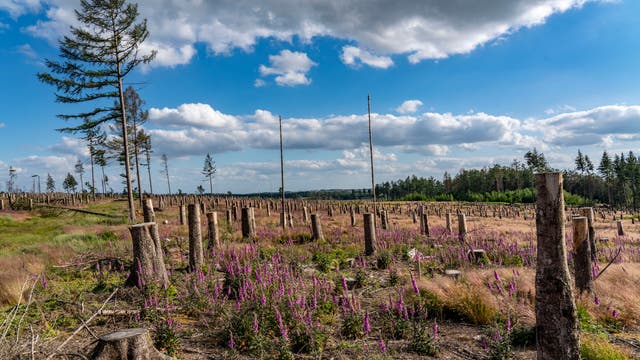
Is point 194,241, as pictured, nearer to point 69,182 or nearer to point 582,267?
point 582,267

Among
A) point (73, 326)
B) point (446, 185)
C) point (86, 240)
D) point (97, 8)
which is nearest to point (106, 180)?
point (97, 8)

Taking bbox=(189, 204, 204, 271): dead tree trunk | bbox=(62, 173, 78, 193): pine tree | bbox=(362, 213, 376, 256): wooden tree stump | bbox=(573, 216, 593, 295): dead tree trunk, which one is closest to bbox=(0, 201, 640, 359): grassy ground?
bbox=(573, 216, 593, 295): dead tree trunk

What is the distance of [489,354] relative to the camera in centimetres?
399

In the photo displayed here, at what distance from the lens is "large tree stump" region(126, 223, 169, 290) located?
250 inches

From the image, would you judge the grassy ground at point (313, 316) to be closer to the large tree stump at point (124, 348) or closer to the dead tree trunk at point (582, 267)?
the dead tree trunk at point (582, 267)

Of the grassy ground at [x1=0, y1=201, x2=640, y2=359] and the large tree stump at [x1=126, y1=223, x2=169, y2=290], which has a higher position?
the large tree stump at [x1=126, y1=223, x2=169, y2=290]

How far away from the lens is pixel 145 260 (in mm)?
6391

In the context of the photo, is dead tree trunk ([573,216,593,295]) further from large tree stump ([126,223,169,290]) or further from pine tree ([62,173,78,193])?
pine tree ([62,173,78,193])

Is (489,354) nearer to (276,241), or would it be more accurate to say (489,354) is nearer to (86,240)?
(276,241)

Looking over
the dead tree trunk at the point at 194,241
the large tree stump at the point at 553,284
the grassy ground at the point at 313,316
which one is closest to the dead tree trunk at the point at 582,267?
the grassy ground at the point at 313,316

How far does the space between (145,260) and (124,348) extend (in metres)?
3.56

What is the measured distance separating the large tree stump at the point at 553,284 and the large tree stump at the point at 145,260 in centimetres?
576

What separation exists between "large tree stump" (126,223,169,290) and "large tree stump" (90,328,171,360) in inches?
128

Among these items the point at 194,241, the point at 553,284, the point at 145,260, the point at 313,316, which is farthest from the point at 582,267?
the point at 194,241
